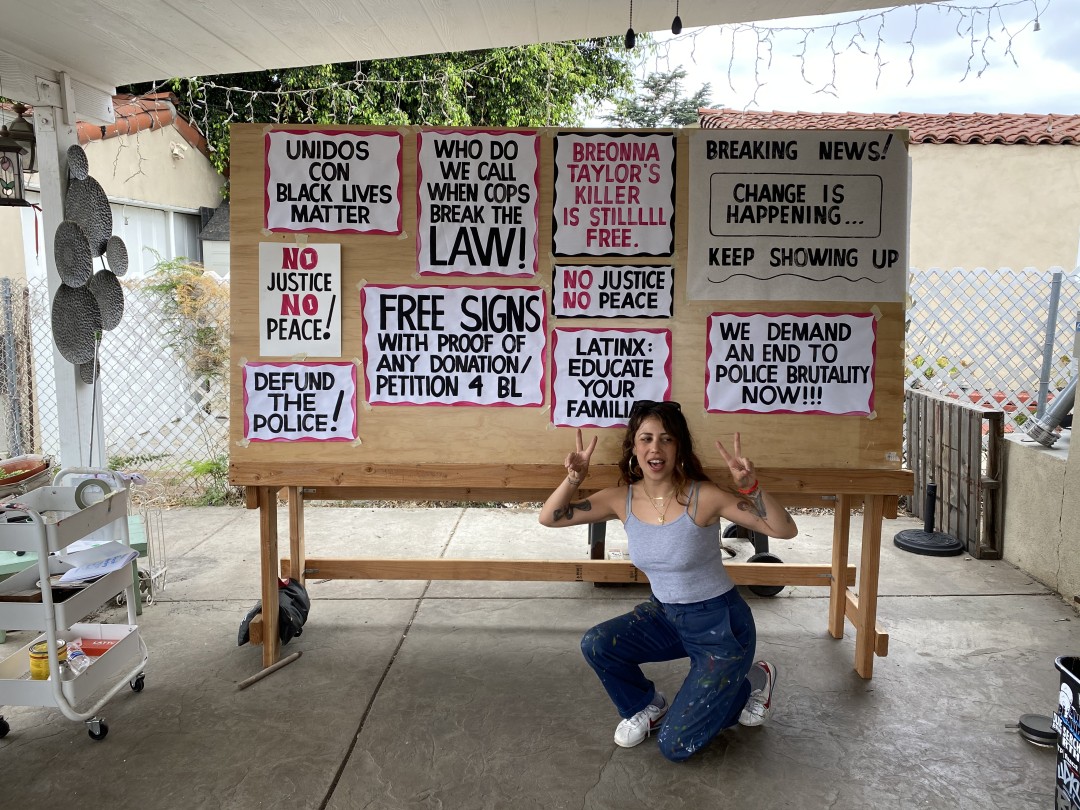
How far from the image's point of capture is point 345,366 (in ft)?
11.7

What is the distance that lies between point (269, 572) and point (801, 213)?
114 inches

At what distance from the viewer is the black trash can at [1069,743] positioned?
2.33 m

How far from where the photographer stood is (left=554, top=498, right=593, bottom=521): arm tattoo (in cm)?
332

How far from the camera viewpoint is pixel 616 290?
11.5ft

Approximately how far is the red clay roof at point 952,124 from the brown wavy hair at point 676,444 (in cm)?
810

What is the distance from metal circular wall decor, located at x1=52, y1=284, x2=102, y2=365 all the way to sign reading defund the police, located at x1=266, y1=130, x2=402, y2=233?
1530 millimetres

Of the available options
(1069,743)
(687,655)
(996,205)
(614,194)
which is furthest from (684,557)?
(996,205)

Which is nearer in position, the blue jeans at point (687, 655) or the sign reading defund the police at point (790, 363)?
the blue jeans at point (687, 655)

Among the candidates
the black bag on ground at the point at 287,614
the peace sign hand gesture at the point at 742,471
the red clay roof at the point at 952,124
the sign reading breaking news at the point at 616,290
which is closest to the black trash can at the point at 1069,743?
the peace sign hand gesture at the point at 742,471

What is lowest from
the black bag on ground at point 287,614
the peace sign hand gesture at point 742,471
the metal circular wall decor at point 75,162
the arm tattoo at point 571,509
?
the black bag on ground at point 287,614

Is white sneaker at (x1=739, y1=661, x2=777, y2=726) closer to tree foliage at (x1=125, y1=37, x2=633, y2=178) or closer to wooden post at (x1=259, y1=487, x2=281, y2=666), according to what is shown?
wooden post at (x1=259, y1=487, x2=281, y2=666)

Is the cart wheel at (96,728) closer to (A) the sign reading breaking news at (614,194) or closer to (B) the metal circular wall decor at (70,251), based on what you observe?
(B) the metal circular wall decor at (70,251)

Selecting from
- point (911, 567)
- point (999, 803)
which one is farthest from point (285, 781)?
point (911, 567)

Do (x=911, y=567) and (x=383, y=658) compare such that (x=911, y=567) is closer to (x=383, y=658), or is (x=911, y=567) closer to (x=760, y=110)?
(x=383, y=658)
